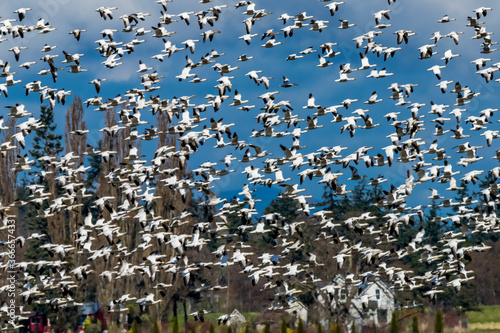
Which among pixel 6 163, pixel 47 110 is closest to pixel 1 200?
pixel 6 163

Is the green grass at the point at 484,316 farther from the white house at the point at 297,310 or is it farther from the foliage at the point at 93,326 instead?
the foliage at the point at 93,326

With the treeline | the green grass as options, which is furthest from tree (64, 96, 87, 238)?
the green grass

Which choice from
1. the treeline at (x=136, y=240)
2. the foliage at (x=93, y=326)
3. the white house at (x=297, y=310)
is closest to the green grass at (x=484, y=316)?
the treeline at (x=136, y=240)

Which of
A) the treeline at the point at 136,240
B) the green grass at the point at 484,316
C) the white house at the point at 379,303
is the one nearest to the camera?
the treeline at the point at 136,240

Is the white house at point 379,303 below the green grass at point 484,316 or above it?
above

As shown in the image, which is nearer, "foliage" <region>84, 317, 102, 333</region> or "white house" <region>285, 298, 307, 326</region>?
"white house" <region>285, 298, 307, 326</region>

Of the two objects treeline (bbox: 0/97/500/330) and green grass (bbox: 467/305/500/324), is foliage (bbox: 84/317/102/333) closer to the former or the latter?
treeline (bbox: 0/97/500/330)

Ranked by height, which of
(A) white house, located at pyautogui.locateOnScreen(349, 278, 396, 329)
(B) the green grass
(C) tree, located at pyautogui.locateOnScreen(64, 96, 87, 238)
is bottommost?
(B) the green grass

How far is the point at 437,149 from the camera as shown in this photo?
162 feet

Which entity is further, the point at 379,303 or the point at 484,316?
the point at 379,303

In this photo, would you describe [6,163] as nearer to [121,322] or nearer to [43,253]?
[43,253]

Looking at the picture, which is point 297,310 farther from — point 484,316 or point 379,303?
point 484,316

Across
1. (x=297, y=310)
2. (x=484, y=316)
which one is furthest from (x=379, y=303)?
(x=297, y=310)

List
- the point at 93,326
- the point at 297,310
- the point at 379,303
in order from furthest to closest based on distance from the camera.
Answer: the point at 379,303 → the point at 297,310 → the point at 93,326
